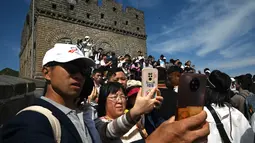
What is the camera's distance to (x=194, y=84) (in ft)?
2.58

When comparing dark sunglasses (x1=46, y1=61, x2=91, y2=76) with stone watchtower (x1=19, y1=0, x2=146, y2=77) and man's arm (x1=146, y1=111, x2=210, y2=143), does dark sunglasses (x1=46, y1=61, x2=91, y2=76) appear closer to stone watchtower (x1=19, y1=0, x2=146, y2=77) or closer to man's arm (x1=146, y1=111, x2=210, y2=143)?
man's arm (x1=146, y1=111, x2=210, y2=143)

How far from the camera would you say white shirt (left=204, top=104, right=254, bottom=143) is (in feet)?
6.45

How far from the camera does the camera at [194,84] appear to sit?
0.78 m

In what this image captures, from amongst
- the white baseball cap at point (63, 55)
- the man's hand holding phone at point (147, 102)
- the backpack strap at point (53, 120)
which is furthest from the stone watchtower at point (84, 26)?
the man's hand holding phone at point (147, 102)

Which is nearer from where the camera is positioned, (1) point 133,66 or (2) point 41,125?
(2) point 41,125

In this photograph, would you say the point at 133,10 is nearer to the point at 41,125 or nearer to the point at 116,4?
the point at 116,4

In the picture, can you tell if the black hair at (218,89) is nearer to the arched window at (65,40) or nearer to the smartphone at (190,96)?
the smartphone at (190,96)

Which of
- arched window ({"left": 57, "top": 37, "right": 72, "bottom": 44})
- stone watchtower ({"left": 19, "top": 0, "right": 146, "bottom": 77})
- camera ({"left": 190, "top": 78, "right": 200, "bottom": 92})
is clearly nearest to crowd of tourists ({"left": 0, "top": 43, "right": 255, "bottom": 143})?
camera ({"left": 190, "top": 78, "right": 200, "bottom": 92})

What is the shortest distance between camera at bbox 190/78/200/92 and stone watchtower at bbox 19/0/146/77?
14.5 metres

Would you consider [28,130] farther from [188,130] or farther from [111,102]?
[111,102]

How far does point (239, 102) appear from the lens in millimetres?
3637

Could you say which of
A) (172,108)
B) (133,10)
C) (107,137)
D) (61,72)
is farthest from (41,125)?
(133,10)

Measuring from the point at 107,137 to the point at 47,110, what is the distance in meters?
0.67

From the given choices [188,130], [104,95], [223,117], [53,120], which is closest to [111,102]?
[104,95]
